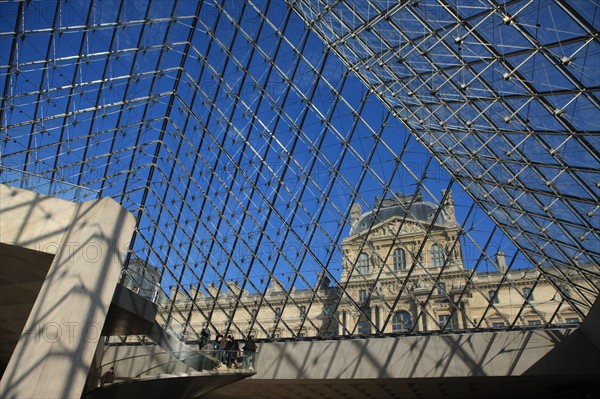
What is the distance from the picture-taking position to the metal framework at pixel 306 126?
14.9 meters

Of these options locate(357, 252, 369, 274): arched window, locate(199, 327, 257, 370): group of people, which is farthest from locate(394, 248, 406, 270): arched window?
locate(199, 327, 257, 370): group of people

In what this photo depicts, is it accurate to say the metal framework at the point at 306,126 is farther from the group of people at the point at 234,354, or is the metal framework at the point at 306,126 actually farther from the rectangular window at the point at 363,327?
the group of people at the point at 234,354

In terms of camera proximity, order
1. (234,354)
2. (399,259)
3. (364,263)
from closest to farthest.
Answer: (234,354), (399,259), (364,263)

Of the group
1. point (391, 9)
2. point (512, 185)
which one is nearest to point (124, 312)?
point (391, 9)

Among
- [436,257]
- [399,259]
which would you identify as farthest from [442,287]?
[399,259]

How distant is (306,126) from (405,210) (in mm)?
7612

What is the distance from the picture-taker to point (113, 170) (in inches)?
1238

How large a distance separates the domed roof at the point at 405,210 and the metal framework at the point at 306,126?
591mm

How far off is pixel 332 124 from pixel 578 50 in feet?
51.3

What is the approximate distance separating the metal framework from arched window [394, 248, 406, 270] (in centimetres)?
51

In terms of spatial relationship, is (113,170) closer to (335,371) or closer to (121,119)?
(121,119)

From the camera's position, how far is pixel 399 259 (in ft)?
106

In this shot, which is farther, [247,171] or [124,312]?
[247,171]

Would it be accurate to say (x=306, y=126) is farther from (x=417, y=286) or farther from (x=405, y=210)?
(x=417, y=286)
